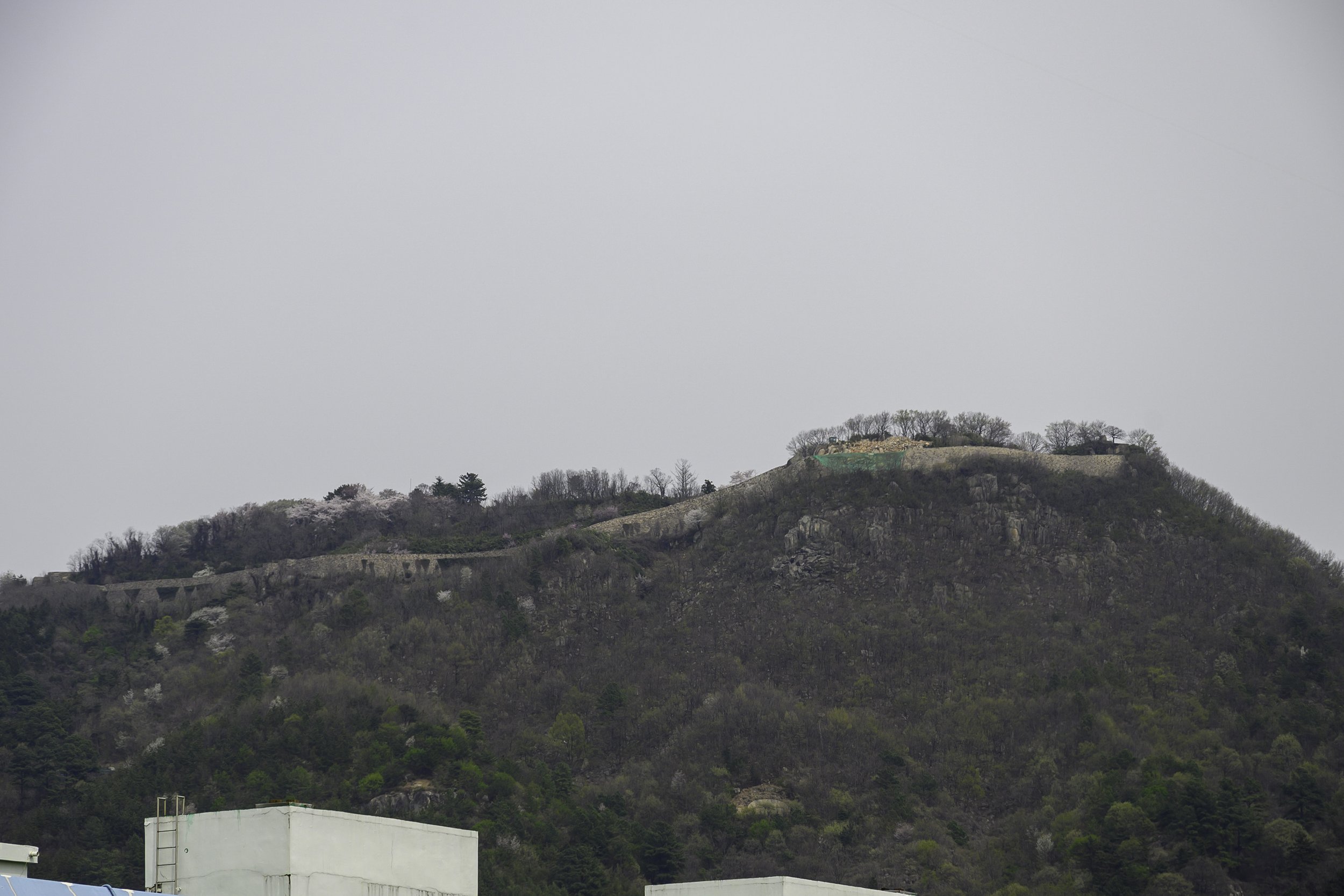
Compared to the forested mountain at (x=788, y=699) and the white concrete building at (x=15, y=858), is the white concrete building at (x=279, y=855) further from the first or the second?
the forested mountain at (x=788, y=699)

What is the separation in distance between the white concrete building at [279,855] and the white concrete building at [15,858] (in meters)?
5.85

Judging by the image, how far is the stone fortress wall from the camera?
8788 centimetres

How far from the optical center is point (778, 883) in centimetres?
4250

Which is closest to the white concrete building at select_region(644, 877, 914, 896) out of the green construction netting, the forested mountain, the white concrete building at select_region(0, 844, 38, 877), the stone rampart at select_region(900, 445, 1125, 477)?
the forested mountain

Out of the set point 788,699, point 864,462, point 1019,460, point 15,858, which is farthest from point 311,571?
point 15,858

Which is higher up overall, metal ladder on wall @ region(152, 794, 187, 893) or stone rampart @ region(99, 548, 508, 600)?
stone rampart @ region(99, 548, 508, 600)

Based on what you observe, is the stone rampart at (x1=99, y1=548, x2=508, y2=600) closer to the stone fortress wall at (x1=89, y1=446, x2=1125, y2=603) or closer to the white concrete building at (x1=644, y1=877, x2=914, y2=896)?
the stone fortress wall at (x1=89, y1=446, x2=1125, y2=603)

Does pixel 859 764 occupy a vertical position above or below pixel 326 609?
below

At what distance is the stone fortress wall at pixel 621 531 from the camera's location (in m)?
87.9

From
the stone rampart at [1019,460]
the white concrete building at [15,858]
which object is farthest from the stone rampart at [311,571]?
the white concrete building at [15,858]

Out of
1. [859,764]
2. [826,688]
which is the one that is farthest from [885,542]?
[859,764]

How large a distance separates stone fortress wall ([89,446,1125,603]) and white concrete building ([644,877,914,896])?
147 feet

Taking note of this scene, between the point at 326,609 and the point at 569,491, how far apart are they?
2582 cm

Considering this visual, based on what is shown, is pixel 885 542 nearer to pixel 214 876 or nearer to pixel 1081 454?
pixel 1081 454
